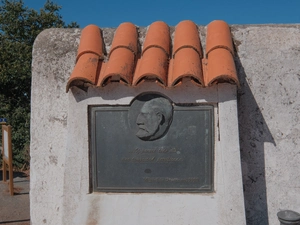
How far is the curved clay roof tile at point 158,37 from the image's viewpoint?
3.16 meters

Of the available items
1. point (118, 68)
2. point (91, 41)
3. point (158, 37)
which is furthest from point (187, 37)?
point (91, 41)

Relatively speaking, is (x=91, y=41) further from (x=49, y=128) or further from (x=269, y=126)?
(x=269, y=126)

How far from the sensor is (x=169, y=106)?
3086 millimetres

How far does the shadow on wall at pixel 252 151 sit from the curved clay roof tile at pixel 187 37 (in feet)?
1.44

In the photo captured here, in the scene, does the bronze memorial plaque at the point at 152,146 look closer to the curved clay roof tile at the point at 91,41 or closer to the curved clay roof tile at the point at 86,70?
the curved clay roof tile at the point at 86,70

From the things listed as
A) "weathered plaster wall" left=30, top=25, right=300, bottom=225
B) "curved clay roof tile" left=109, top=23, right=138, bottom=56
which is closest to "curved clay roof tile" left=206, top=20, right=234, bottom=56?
"weathered plaster wall" left=30, top=25, right=300, bottom=225

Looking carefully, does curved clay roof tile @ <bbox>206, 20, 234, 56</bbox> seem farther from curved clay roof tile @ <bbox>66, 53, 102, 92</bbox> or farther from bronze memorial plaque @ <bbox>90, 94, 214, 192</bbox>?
curved clay roof tile @ <bbox>66, 53, 102, 92</bbox>

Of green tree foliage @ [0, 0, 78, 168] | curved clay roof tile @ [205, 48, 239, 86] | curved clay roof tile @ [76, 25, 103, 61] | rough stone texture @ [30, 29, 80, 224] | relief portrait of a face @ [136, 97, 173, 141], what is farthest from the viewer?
green tree foliage @ [0, 0, 78, 168]

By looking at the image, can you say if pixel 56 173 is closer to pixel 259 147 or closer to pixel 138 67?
pixel 138 67

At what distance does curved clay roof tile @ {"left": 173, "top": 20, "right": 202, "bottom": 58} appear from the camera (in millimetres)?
3115

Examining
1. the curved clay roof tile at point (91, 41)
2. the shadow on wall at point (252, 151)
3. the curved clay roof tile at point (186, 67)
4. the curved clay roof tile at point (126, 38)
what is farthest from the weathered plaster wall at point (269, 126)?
the curved clay roof tile at point (91, 41)

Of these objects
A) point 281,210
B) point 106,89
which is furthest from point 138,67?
point 281,210

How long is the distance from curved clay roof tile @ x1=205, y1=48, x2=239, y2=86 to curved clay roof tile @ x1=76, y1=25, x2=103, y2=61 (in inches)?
37.2

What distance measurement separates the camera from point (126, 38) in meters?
3.25
